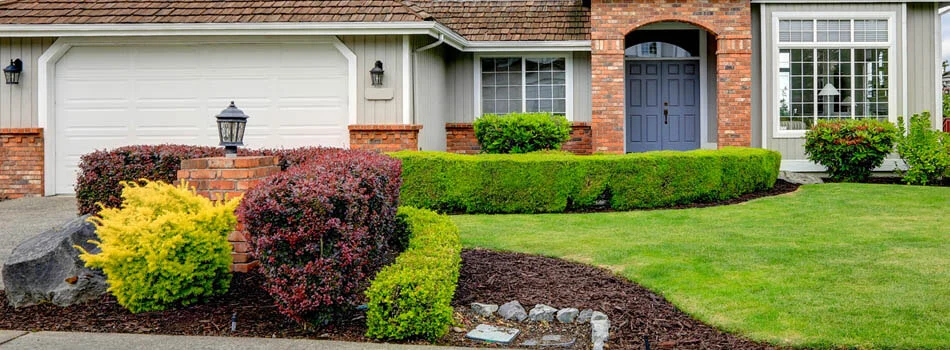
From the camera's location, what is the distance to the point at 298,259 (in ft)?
14.8

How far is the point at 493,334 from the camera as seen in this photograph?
4.68 meters

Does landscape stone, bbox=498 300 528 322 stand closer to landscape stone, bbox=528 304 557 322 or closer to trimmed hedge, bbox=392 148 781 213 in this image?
landscape stone, bbox=528 304 557 322

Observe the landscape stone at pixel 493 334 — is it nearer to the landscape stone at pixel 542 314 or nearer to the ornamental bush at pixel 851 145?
the landscape stone at pixel 542 314

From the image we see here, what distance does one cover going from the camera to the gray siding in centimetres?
1283

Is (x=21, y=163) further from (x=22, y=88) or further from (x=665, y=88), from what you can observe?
(x=665, y=88)

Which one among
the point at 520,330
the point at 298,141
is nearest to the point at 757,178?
the point at 298,141

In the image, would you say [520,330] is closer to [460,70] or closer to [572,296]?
[572,296]

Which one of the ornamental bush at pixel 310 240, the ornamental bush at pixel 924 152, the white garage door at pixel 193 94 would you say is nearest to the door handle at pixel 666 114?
the ornamental bush at pixel 924 152

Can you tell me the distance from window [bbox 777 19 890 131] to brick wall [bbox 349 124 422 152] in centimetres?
670

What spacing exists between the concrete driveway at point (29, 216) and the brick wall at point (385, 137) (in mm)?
4186

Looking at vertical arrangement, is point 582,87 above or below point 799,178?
above

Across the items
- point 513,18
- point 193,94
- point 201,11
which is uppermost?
point 513,18

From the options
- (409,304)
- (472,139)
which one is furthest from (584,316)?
(472,139)

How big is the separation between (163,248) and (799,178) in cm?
1116
